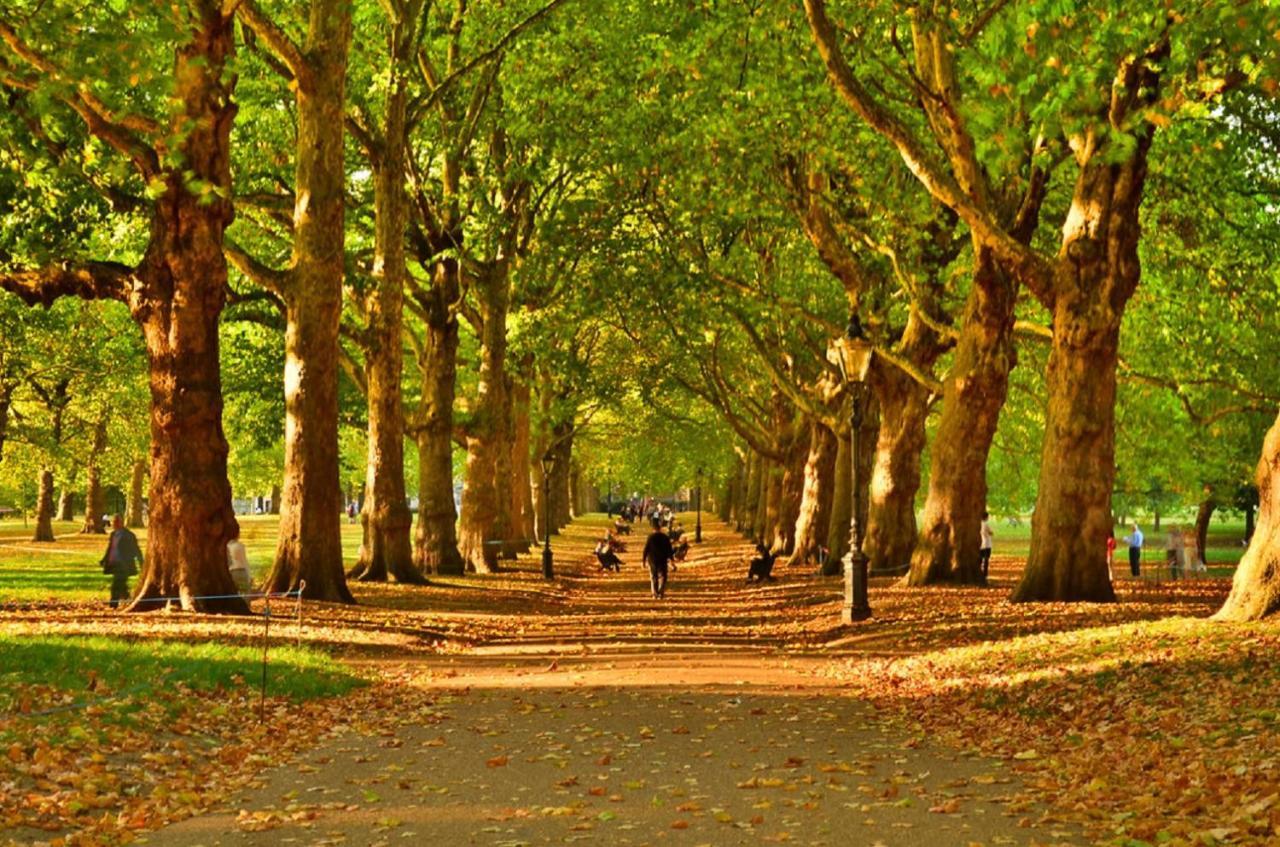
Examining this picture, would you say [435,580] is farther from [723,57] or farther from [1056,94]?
[1056,94]

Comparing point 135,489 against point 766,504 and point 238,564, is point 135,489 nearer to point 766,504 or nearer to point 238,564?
point 766,504

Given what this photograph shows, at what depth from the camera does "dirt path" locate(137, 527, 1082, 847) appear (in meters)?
8.87

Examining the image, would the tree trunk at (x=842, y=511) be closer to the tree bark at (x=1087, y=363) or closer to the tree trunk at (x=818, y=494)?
the tree trunk at (x=818, y=494)

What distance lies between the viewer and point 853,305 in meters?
30.6

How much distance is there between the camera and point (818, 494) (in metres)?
41.4

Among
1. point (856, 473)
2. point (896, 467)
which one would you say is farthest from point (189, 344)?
point (896, 467)

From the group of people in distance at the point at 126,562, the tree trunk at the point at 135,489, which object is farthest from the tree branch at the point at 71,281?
the tree trunk at the point at 135,489

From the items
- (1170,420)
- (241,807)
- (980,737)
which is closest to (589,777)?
(241,807)

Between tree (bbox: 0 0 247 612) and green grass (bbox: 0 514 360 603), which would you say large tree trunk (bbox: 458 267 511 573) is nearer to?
green grass (bbox: 0 514 360 603)

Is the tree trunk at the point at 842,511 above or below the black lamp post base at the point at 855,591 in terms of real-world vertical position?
above

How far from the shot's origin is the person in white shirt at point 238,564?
2172cm

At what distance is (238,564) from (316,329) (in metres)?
3.52

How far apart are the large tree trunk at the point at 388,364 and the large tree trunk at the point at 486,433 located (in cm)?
556

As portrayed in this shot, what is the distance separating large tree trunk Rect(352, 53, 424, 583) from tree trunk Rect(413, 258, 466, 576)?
358cm
